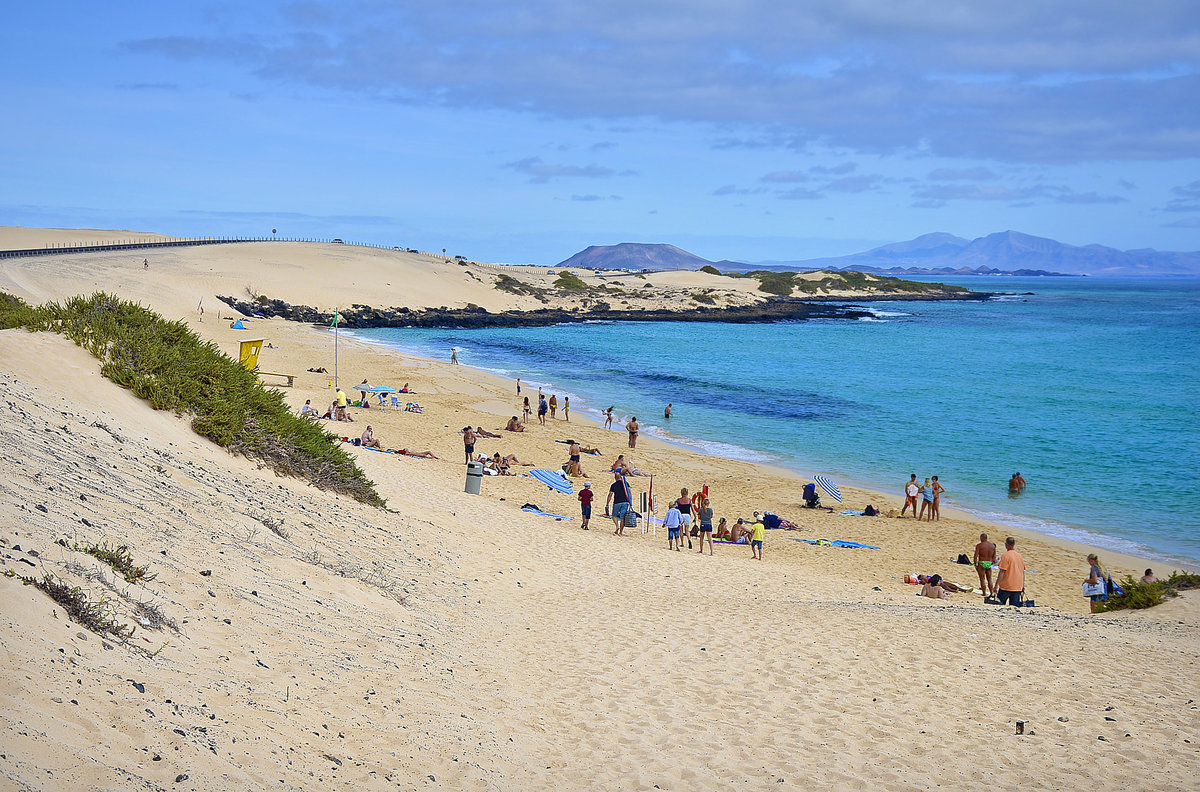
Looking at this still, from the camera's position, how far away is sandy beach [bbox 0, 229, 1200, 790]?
529cm

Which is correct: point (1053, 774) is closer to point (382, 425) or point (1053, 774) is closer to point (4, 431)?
point (4, 431)

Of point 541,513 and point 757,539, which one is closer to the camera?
point 757,539

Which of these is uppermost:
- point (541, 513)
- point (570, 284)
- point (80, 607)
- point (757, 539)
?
point (570, 284)

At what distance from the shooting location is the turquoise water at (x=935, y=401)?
76.0ft

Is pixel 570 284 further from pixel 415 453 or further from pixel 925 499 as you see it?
pixel 925 499

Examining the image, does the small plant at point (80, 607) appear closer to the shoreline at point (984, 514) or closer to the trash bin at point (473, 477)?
the trash bin at point (473, 477)

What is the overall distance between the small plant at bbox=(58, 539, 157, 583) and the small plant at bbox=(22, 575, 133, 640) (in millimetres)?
780

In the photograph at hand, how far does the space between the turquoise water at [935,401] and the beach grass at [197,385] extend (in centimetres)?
1577

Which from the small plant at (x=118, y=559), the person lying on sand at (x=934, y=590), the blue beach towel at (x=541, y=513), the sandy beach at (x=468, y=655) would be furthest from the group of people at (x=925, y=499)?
the small plant at (x=118, y=559)

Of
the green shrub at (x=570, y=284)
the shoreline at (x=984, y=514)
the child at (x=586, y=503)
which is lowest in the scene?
the shoreline at (x=984, y=514)

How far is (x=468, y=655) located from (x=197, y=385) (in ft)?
20.3

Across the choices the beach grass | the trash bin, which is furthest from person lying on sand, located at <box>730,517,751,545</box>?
the beach grass

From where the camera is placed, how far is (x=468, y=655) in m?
8.38

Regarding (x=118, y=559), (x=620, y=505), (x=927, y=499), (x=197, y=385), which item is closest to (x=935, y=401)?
(x=927, y=499)
